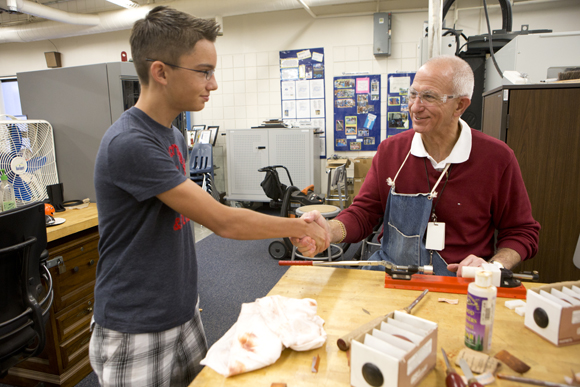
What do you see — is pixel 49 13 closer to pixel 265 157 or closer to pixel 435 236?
pixel 265 157

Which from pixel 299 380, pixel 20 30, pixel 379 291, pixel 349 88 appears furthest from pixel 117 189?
pixel 20 30

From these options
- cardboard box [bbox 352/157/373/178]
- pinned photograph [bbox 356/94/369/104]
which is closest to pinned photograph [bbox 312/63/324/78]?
pinned photograph [bbox 356/94/369/104]

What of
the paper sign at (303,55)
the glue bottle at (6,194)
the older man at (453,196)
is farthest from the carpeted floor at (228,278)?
the paper sign at (303,55)

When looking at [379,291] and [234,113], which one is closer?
[379,291]

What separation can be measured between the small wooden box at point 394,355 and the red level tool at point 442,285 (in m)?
0.36

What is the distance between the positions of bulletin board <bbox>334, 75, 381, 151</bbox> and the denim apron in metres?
4.31

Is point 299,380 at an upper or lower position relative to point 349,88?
lower

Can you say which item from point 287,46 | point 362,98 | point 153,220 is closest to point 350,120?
point 362,98

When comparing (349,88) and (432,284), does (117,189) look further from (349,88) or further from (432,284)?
(349,88)

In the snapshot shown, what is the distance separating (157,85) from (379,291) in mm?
929

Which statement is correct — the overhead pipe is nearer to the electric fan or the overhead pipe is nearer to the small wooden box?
the electric fan

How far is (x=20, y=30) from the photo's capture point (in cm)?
618

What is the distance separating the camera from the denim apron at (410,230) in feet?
4.87

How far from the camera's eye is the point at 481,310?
809 mm
